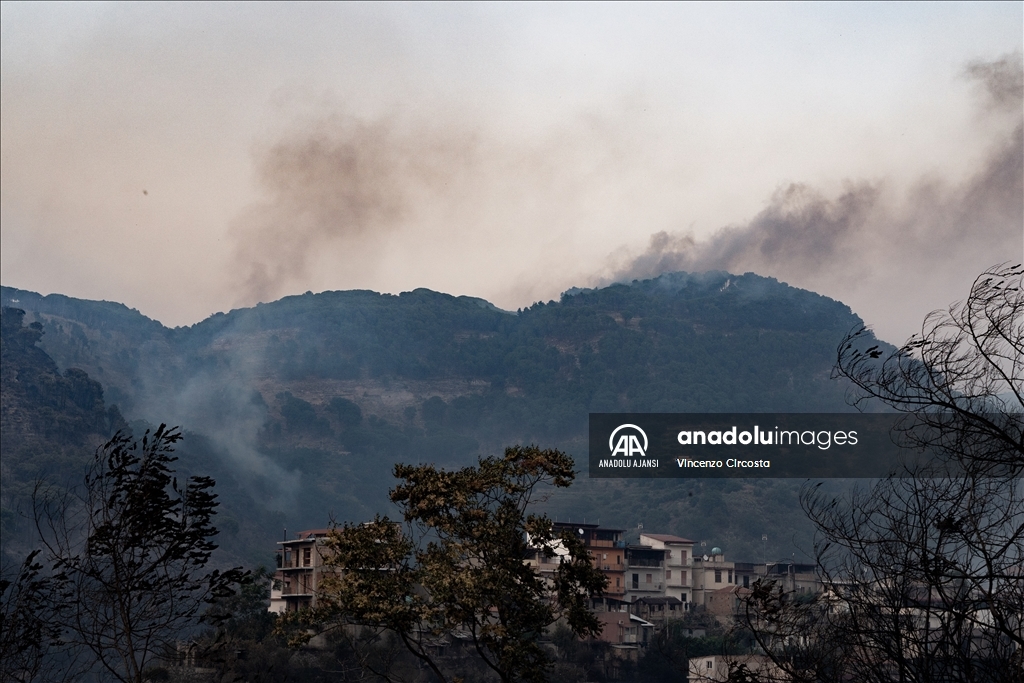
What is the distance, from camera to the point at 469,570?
23.7 meters

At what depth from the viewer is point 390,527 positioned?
23.8 metres

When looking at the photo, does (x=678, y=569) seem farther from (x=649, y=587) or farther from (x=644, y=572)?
(x=644, y=572)

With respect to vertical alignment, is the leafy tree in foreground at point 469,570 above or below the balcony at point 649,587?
above

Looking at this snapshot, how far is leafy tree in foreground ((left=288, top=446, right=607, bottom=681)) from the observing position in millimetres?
22797

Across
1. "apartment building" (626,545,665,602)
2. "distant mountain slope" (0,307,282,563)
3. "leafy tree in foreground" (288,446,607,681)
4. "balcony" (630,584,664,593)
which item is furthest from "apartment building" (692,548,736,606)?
"leafy tree in foreground" (288,446,607,681)

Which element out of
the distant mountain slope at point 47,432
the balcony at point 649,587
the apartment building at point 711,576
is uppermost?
the distant mountain slope at point 47,432

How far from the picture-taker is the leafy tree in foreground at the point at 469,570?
22.8 meters

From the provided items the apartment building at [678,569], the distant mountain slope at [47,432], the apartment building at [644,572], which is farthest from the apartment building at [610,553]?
the distant mountain slope at [47,432]

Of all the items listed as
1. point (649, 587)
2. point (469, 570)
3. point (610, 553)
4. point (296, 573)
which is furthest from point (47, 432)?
point (469, 570)

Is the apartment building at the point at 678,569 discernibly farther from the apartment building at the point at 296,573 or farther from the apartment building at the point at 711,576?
the apartment building at the point at 296,573

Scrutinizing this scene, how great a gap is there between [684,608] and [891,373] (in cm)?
9942

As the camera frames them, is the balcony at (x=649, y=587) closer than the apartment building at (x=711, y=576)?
Yes

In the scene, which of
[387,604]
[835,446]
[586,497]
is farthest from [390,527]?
[835,446]

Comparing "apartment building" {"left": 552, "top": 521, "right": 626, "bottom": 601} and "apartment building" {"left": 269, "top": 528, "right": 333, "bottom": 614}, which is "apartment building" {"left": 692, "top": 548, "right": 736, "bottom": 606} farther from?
"apartment building" {"left": 269, "top": 528, "right": 333, "bottom": 614}
